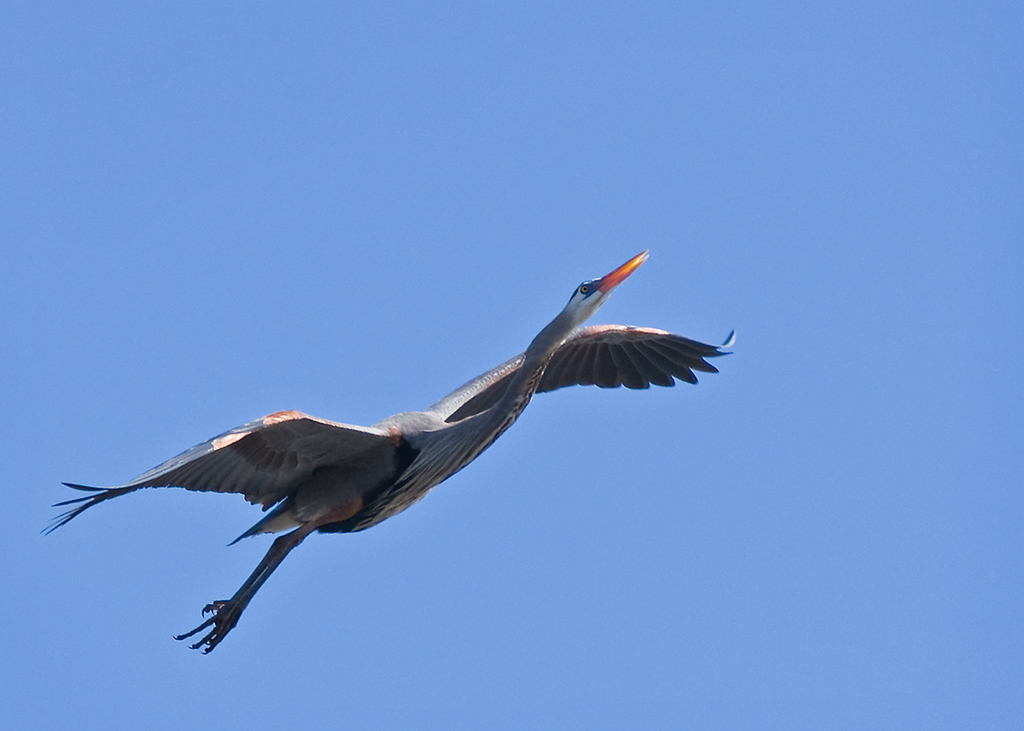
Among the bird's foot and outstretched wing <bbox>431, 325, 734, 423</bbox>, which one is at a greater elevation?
outstretched wing <bbox>431, 325, 734, 423</bbox>

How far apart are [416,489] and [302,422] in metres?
1.09

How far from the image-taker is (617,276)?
376 inches

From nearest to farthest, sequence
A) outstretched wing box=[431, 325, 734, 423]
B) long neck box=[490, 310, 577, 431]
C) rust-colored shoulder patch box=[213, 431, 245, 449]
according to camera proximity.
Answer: rust-colored shoulder patch box=[213, 431, 245, 449], long neck box=[490, 310, 577, 431], outstretched wing box=[431, 325, 734, 423]

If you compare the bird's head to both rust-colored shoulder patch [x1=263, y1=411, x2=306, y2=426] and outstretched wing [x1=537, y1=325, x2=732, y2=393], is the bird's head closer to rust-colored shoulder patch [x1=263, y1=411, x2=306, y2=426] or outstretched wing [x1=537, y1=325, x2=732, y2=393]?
rust-colored shoulder patch [x1=263, y1=411, x2=306, y2=426]

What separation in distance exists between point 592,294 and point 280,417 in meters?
2.35

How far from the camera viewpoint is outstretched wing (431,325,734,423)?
12398mm

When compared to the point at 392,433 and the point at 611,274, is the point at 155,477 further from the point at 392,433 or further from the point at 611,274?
the point at 611,274

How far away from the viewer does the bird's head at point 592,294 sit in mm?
9453

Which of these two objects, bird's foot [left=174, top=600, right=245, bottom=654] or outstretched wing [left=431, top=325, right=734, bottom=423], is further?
outstretched wing [left=431, top=325, right=734, bottom=423]

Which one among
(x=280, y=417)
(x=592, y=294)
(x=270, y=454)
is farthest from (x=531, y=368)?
(x=270, y=454)

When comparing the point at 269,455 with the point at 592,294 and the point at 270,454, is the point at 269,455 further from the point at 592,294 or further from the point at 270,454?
the point at 592,294

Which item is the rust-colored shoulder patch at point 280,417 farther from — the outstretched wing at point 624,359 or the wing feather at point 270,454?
the outstretched wing at point 624,359

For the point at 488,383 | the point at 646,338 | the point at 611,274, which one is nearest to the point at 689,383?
the point at 646,338

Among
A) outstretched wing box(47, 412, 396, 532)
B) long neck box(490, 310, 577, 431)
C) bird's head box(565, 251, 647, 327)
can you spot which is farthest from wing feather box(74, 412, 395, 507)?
bird's head box(565, 251, 647, 327)
